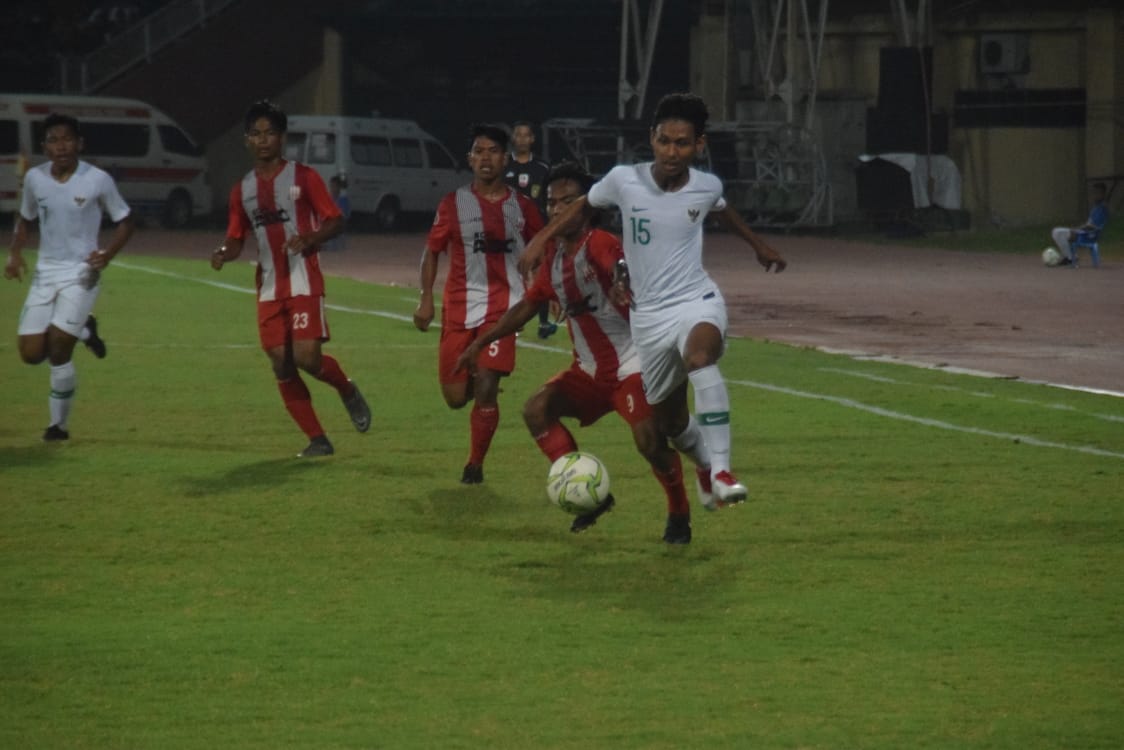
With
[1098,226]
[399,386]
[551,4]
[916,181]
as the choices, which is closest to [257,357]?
[399,386]

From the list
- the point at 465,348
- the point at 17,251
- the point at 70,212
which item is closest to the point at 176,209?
the point at 17,251

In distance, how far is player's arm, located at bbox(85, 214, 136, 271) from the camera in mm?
11922

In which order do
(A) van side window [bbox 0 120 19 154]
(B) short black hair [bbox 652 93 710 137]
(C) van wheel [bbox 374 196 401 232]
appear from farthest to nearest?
(C) van wheel [bbox 374 196 401 232] → (A) van side window [bbox 0 120 19 154] → (B) short black hair [bbox 652 93 710 137]

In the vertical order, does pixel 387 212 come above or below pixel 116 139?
below

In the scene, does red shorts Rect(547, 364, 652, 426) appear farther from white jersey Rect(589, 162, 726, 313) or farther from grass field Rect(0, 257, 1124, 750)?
grass field Rect(0, 257, 1124, 750)

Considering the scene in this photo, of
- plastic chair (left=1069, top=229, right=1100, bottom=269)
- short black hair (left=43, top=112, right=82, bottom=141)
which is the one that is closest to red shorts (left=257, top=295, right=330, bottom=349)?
short black hair (left=43, top=112, right=82, bottom=141)

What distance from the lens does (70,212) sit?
39.8 feet

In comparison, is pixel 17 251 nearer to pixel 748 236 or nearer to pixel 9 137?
pixel 748 236

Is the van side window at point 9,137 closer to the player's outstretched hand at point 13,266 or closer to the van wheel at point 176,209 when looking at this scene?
the van wheel at point 176,209

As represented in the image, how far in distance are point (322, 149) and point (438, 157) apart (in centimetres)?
346

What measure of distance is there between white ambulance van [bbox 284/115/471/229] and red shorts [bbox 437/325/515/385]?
103 ft

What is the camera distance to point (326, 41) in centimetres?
5100

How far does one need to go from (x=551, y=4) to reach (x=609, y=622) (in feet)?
142

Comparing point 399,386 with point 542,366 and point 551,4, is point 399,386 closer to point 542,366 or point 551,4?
point 542,366
